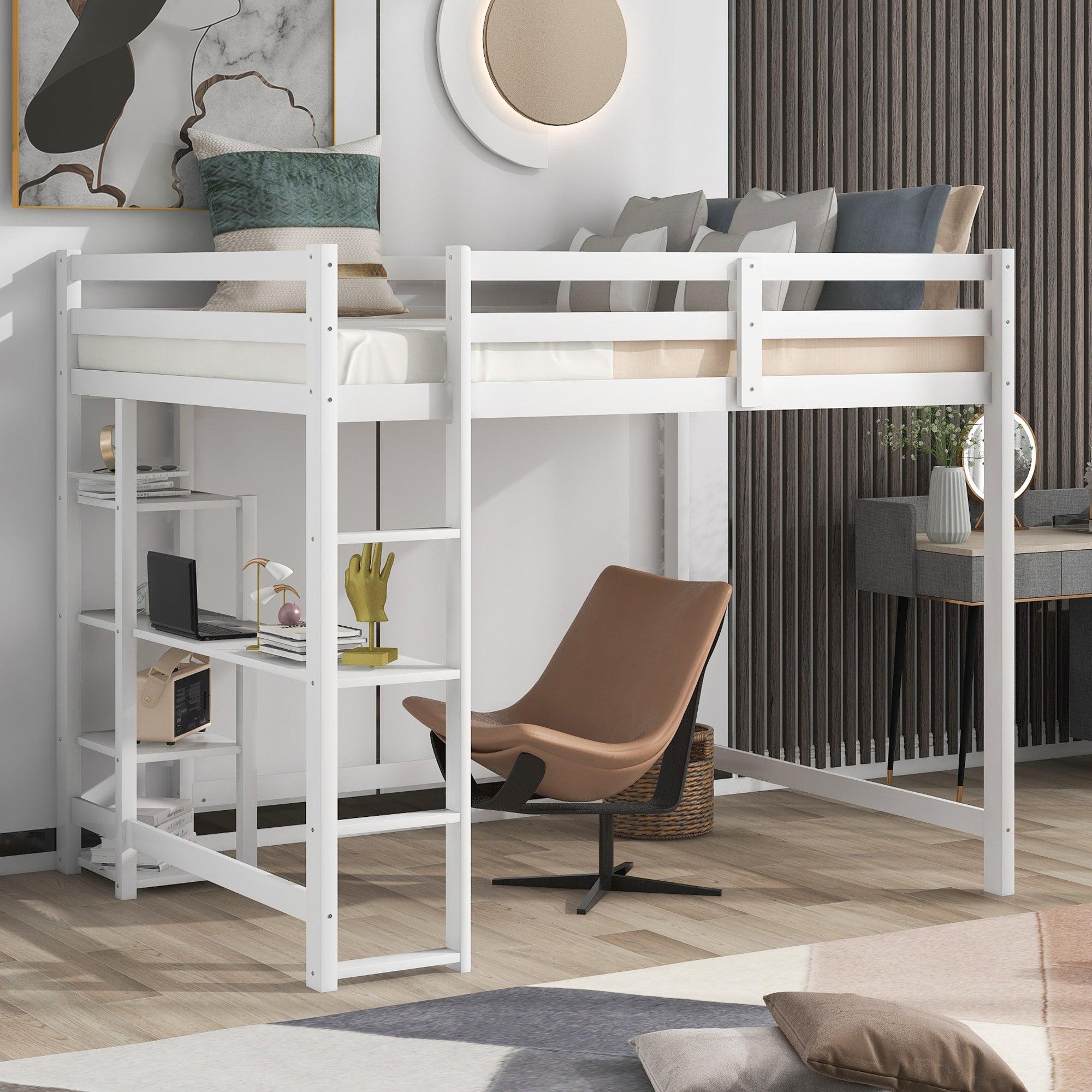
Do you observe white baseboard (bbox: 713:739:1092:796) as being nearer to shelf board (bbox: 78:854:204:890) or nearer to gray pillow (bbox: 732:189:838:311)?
gray pillow (bbox: 732:189:838:311)

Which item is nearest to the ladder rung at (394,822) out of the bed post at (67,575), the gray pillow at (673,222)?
the bed post at (67,575)

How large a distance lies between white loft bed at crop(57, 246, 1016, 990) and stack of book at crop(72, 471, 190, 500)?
0.16 feet

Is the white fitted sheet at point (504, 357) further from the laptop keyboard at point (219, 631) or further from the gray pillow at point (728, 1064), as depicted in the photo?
the gray pillow at point (728, 1064)

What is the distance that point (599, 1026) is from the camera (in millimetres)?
3211

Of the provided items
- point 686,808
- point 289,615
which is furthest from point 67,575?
point 686,808

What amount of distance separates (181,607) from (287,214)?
1.02 m

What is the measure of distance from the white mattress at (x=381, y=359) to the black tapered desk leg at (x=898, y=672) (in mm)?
1892

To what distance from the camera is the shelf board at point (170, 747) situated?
4.18 meters

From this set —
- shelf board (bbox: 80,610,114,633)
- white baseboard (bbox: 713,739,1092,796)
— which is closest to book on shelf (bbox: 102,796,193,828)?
shelf board (bbox: 80,610,114,633)

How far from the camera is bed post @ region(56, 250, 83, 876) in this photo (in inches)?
170

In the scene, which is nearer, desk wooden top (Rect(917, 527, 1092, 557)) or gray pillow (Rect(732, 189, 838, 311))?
gray pillow (Rect(732, 189, 838, 311))

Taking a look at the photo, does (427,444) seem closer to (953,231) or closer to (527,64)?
(527,64)

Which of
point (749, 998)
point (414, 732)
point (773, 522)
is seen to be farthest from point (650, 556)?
point (749, 998)

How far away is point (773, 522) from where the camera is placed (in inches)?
210
